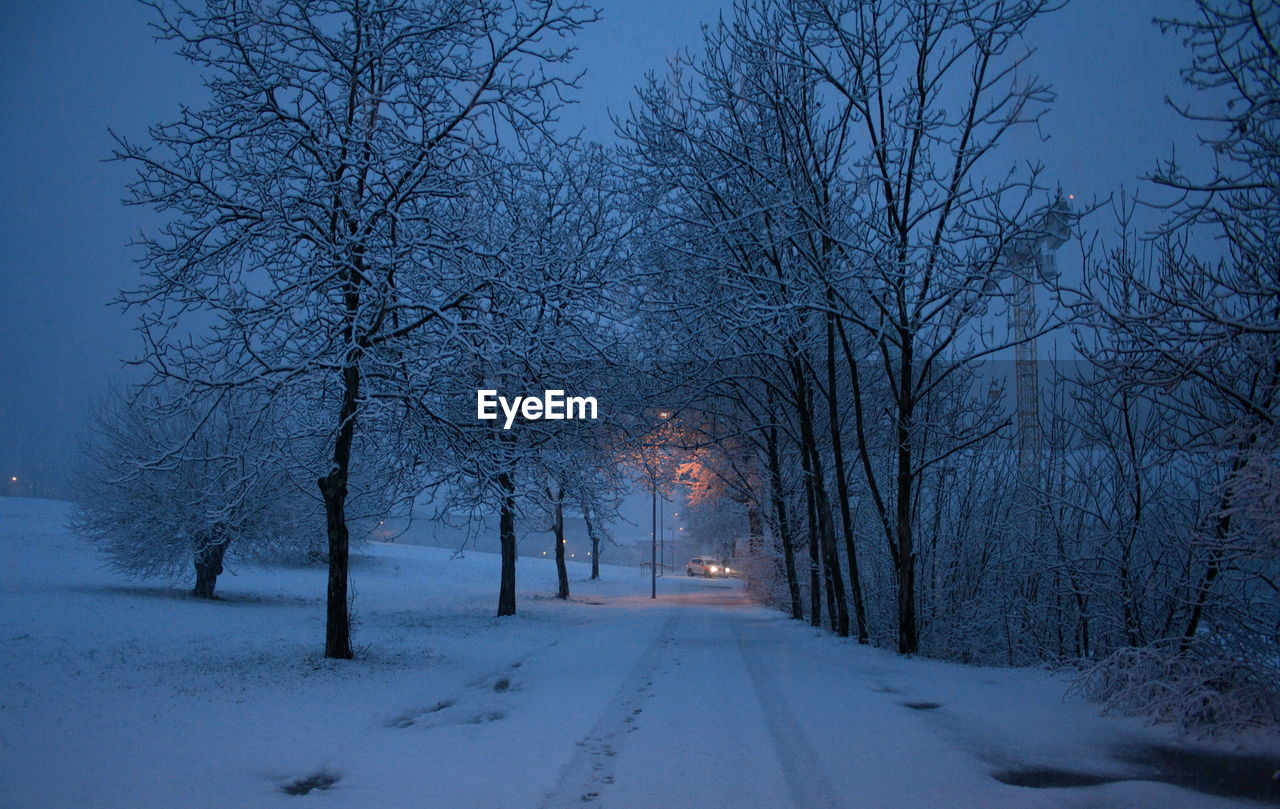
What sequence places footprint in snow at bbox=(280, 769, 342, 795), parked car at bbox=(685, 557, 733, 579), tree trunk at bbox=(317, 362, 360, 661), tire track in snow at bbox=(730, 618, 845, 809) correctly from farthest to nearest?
parked car at bbox=(685, 557, 733, 579) → tree trunk at bbox=(317, 362, 360, 661) → footprint in snow at bbox=(280, 769, 342, 795) → tire track in snow at bbox=(730, 618, 845, 809)

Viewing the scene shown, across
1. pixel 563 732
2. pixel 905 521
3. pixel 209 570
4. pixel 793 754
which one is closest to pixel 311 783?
pixel 563 732

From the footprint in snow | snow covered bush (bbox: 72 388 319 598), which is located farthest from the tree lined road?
snow covered bush (bbox: 72 388 319 598)

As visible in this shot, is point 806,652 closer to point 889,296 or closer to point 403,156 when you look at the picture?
point 889,296

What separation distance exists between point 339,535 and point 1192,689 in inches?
396

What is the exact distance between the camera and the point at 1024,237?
10.5m

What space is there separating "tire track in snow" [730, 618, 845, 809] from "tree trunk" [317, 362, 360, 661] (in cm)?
593

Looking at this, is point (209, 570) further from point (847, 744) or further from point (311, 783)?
point (847, 744)

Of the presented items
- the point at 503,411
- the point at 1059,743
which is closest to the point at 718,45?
the point at 503,411

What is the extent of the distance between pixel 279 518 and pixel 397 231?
19.7m

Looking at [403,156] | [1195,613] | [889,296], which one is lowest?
[1195,613]

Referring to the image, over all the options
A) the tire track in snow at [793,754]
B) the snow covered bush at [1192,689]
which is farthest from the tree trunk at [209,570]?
the snow covered bush at [1192,689]

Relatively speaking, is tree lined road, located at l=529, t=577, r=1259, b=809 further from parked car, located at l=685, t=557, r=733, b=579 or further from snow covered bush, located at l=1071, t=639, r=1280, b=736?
parked car, located at l=685, t=557, r=733, b=579

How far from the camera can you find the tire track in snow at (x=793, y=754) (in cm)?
458

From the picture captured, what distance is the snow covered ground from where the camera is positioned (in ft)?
15.8
